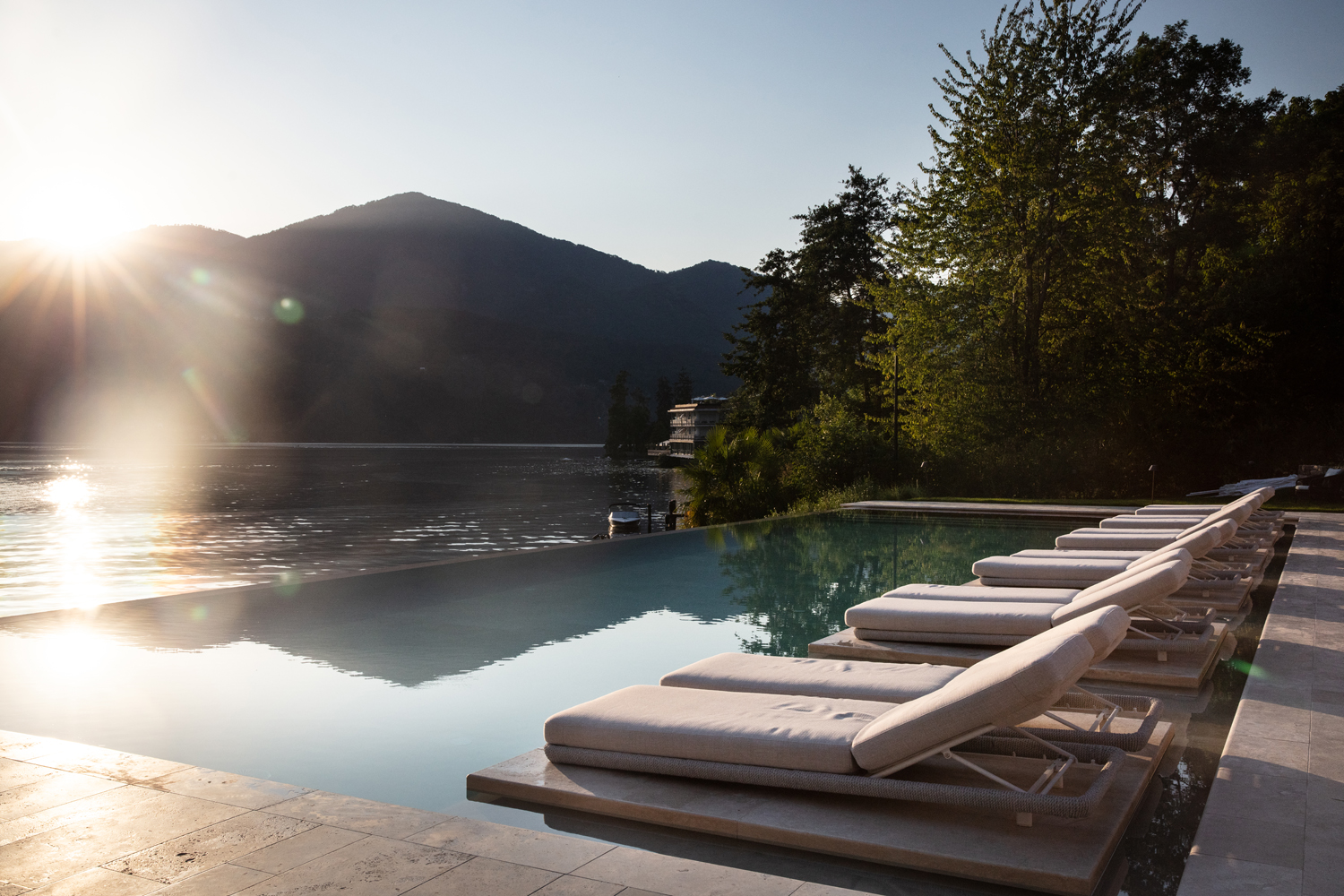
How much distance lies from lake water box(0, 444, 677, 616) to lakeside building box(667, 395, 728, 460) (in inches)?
534

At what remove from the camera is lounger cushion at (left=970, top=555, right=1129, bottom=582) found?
6188 millimetres

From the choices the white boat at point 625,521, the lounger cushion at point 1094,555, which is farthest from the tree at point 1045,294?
Answer: the lounger cushion at point 1094,555

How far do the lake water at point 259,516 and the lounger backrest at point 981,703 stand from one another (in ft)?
22.9

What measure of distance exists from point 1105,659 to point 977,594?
0.83 metres

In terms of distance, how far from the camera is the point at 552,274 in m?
157

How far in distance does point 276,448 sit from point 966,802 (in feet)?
373

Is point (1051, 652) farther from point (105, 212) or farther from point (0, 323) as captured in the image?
point (0, 323)

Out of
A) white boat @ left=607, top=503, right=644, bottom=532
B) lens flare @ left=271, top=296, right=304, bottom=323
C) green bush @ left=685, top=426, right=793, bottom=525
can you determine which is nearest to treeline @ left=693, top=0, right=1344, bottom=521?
green bush @ left=685, top=426, right=793, bottom=525

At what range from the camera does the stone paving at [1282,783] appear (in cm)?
236

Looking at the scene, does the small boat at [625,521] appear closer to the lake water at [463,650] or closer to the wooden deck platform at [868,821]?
the lake water at [463,650]

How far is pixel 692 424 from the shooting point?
94.3 metres

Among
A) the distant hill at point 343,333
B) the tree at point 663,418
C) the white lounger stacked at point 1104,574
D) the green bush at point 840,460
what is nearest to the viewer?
the white lounger stacked at point 1104,574

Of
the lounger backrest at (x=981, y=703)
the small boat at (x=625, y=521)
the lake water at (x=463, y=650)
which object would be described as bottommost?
the small boat at (x=625, y=521)

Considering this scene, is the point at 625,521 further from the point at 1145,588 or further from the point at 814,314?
the point at 1145,588
